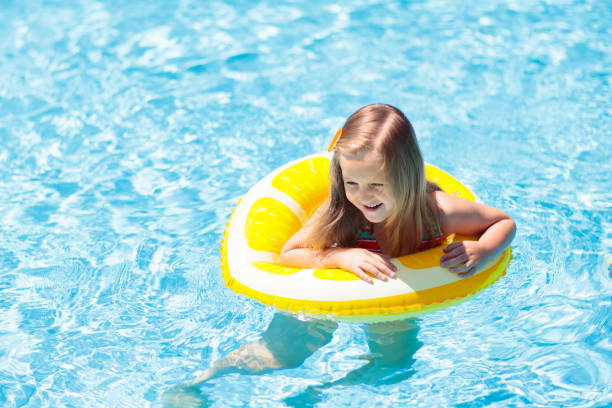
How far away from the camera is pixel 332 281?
3.20 m

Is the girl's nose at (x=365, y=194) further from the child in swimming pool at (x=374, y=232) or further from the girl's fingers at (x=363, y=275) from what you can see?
the girl's fingers at (x=363, y=275)

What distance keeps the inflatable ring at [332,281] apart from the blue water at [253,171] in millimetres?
469

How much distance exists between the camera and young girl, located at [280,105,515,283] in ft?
9.99

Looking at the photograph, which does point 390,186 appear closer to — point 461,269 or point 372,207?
point 372,207

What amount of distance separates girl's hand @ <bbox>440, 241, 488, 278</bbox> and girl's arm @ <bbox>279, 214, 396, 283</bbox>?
249 millimetres

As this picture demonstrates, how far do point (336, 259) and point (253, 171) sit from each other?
1.90 m

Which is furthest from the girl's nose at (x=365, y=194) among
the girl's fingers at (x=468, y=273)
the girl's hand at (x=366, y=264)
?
the girl's fingers at (x=468, y=273)

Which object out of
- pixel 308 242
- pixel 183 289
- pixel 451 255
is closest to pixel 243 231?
pixel 308 242

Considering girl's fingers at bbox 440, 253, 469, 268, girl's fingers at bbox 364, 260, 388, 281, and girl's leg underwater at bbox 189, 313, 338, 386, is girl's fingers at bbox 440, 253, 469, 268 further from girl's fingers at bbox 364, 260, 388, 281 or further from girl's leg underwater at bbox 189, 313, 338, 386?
girl's leg underwater at bbox 189, 313, 338, 386

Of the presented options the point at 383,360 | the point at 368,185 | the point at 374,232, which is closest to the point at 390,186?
the point at 368,185

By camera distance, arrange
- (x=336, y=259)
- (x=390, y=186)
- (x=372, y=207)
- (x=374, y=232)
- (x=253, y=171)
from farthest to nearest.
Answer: (x=253, y=171) < (x=374, y=232) < (x=336, y=259) < (x=372, y=207) < (x=390, y=186)

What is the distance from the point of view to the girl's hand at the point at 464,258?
3.22 m

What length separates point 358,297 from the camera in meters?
3.16

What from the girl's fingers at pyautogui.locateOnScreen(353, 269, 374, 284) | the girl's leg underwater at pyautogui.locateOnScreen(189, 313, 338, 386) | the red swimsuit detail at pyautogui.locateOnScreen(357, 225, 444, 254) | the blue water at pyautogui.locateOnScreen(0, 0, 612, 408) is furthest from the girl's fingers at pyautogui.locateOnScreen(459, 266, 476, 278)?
the girl's leg underwater at pyautogui.locateOnScreen(189, 313, 338, 386)
